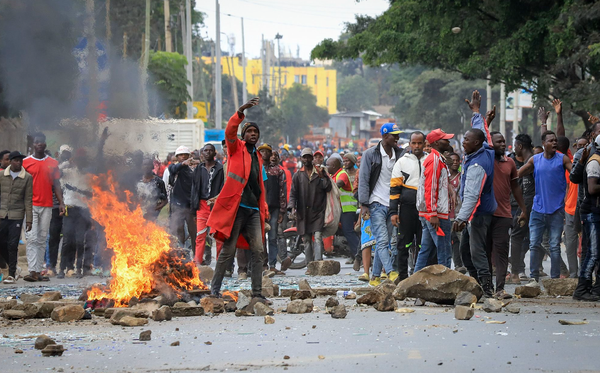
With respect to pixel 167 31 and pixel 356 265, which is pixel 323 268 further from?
pixel 167 31

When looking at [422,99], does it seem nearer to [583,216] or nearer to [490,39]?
[490,39]

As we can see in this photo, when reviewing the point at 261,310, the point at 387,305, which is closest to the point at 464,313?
the point at 387,305

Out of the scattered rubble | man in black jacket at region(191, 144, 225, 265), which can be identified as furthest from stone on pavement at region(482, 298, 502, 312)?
man in black jacket at region(191, 144, 225, 265)

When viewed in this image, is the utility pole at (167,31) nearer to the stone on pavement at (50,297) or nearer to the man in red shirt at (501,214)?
the stone on pavement at (50,297)

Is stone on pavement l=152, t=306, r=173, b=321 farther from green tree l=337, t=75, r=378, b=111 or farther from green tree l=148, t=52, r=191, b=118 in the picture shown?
green tree l=337, t=75, r=378, b=111

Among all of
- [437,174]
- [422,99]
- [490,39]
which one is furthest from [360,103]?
[437,174]

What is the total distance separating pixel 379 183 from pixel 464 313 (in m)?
3.57

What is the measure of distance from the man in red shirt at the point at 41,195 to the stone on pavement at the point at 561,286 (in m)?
7.53

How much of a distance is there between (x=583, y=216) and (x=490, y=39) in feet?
35.8

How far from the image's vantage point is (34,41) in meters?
11.9

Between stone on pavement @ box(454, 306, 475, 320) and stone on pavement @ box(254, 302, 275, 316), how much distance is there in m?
1.86

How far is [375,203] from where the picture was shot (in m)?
11.0

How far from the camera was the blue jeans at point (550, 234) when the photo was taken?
10812 mm

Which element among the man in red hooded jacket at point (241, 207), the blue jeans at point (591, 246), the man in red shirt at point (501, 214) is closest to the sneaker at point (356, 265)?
the man in red shirt at point (501, 214)
